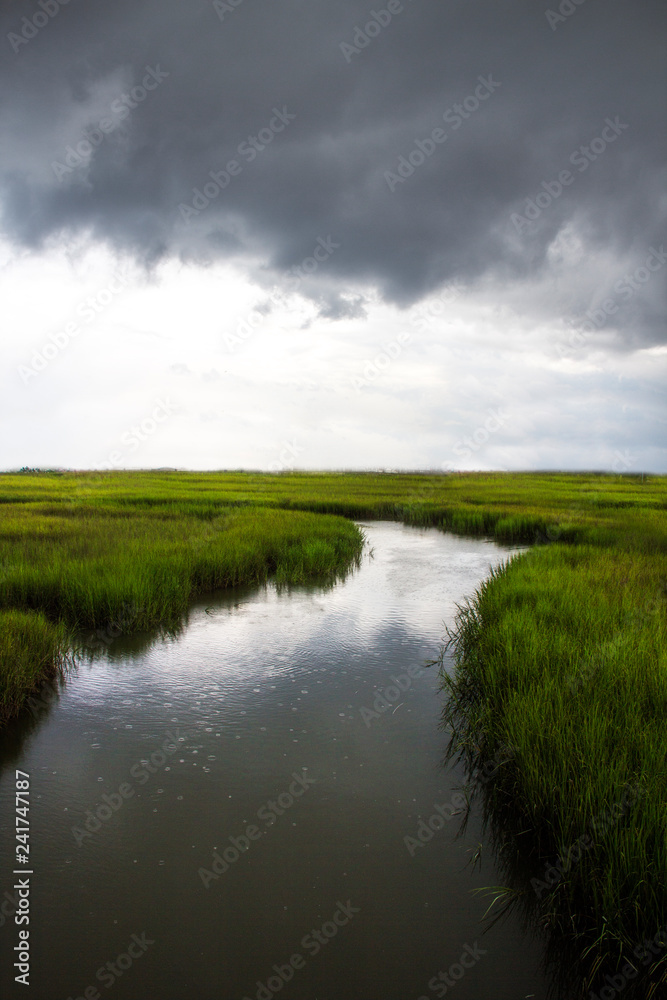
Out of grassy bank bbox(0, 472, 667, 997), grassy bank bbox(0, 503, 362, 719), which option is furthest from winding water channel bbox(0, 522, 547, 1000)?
grassy bank bbox(0, 503, 362, 719)

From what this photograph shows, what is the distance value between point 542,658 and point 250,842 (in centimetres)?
313

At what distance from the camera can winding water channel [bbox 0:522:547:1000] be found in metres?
2.86

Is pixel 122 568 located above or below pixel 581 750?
above

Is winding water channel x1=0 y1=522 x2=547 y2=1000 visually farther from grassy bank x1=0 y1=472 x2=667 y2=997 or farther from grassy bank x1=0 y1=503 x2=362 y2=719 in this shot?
grassy bank x1=0 y1=503 x2=362 y2=719

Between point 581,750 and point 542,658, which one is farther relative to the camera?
point 542,658

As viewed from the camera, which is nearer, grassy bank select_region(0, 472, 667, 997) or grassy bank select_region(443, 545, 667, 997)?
grassy bank select_region(443, 545, 667, 997)

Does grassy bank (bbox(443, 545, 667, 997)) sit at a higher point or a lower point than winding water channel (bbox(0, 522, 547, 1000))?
higher

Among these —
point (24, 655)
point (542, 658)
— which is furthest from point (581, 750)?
point (24, 655)

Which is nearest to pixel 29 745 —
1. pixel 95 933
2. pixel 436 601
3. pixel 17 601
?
pixel 95 933

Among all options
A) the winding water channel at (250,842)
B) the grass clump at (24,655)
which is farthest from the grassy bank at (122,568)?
the winding water channel at (250,842)

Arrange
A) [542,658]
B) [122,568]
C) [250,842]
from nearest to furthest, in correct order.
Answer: [250,842] → [542,658] → [122,568]

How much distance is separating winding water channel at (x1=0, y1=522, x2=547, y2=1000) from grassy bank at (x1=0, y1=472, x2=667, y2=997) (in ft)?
1.25

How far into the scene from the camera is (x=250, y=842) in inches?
147

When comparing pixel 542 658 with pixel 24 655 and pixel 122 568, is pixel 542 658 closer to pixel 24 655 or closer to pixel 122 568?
pixel 24 655
